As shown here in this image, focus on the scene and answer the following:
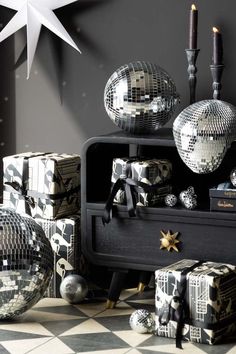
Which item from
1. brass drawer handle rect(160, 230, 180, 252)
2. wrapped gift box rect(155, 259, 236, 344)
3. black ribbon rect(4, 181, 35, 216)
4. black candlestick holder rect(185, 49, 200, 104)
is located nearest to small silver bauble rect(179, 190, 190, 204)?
brass drawer handle rect(160, 230, 180, 252)

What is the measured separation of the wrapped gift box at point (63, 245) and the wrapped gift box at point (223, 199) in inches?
26.0

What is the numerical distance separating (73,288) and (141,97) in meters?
0.81

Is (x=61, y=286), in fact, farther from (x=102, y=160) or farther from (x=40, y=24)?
(x=40, y=24)

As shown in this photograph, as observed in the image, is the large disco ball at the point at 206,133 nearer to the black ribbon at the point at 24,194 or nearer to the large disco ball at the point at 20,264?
the large disco ball at the point at 20,264

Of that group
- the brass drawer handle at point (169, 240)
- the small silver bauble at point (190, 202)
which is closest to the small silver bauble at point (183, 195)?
the small silver bauble at point (190, 202)

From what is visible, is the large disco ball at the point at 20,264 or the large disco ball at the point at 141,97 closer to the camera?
the large disco ball at the point at 20,264

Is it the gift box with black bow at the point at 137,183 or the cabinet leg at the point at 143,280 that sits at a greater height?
the gift box with black bow at the point at 137,183

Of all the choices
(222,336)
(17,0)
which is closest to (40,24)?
(17,0)

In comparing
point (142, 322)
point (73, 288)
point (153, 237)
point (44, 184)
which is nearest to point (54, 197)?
point (44, 184)

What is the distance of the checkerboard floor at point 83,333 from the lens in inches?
122

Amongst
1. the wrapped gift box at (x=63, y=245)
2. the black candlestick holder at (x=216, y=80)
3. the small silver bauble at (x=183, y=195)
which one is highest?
the black candlestick holder at (x=216, y=80)

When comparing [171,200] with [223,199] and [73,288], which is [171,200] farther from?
[73,288]

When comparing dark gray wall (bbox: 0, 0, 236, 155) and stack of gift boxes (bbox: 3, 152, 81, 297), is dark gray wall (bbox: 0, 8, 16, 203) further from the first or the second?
stack of gift boxes (bbox: 3, 152, 81, 297)

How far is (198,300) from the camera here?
10.3ft
